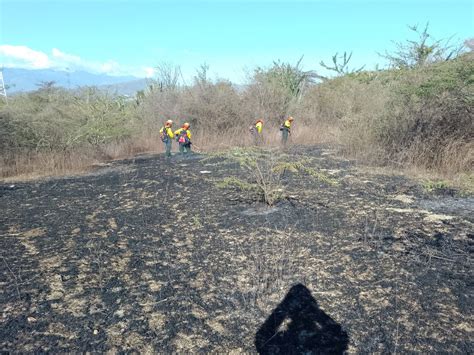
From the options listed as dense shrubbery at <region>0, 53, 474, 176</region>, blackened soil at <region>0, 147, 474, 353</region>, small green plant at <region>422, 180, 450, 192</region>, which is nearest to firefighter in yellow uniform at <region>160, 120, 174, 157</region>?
dense shrubbery at <region>0, 53, 474, 176</region>

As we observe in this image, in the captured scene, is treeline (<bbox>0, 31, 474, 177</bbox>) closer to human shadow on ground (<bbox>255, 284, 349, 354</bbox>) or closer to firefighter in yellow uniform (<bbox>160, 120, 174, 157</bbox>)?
firefighter in yellow uniform (<bbox>160, 120, 174, 157</bbox>)

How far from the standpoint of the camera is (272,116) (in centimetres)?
1770

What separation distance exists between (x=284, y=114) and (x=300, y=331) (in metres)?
15.7

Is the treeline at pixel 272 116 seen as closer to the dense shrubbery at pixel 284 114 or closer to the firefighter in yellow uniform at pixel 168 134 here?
the dense shrubbery at pixel 284 114

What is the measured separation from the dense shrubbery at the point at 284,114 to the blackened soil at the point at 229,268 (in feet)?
7.94

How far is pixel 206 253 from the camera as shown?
4441mm

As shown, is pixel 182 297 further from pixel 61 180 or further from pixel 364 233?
pixel 61 180

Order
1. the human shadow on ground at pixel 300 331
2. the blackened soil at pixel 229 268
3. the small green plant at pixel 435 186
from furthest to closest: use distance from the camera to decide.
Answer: the small green plant at pixel 435 186
the blackened soil at pixel 229 268
the human shadow on ground at pixel 300 331

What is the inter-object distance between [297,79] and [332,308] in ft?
58.8

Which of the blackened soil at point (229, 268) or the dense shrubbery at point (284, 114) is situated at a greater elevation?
the dense shrubbery at point (284, 114)

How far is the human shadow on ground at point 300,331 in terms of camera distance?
9.13 ft

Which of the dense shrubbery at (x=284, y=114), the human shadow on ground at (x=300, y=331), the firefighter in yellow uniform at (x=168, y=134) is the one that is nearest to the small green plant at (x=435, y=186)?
the dense shrubbery at (x=284, y=114)

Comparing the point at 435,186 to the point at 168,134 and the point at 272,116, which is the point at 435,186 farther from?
the point at 272,116

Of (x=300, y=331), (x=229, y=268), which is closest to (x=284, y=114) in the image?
(x=229, y=268)
